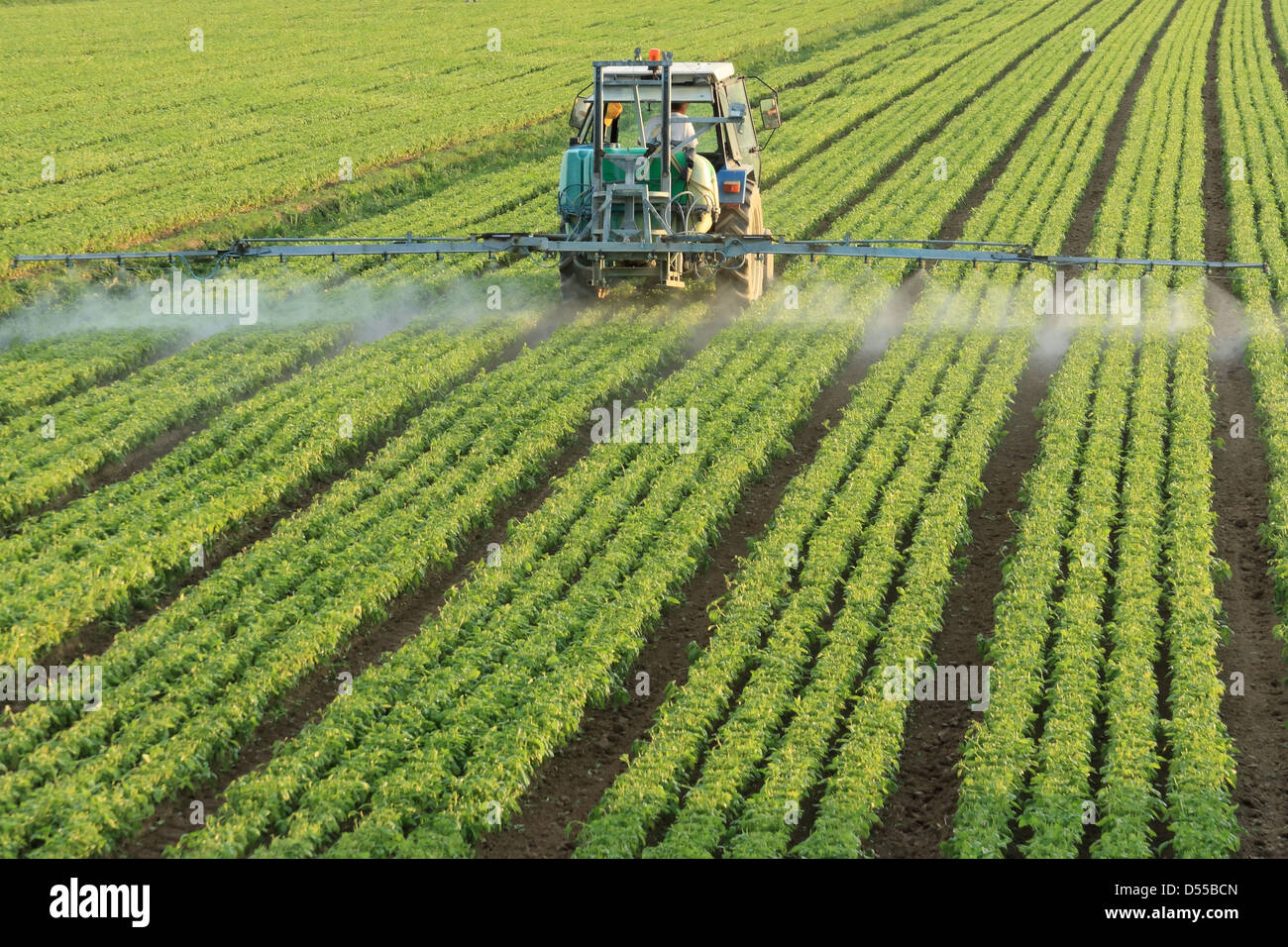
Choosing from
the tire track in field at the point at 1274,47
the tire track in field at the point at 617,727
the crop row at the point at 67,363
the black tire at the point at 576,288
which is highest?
the tire track in field at the point at 1274,47

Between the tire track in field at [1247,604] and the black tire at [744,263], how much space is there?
21.2 ft

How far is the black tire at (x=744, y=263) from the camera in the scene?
18688mm

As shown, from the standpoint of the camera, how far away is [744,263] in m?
18.4

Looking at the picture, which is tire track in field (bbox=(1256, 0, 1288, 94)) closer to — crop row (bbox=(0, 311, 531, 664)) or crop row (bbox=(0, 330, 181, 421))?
crop row (bbox=(0, 311, 531, 664))

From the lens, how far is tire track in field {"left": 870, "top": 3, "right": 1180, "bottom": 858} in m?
8.63

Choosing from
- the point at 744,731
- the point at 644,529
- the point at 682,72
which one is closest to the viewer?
the point at 744,731

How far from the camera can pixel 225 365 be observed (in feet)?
55.4

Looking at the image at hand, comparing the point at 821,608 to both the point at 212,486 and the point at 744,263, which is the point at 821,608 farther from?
the point at 744,263

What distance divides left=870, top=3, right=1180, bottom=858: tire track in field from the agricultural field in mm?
40

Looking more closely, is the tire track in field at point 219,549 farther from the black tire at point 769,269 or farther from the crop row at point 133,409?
the black tire at point 769,269

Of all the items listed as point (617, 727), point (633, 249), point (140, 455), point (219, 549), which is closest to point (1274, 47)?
point (633, 249)

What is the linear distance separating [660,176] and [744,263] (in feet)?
5.70

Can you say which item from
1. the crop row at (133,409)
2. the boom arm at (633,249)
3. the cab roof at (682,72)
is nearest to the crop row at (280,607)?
the boom arm at (633,249)

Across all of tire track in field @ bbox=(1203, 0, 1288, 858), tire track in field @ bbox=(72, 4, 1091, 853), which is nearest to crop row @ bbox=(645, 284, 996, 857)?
tire track in field @ bbox=(72, 4, 1091, 853)
